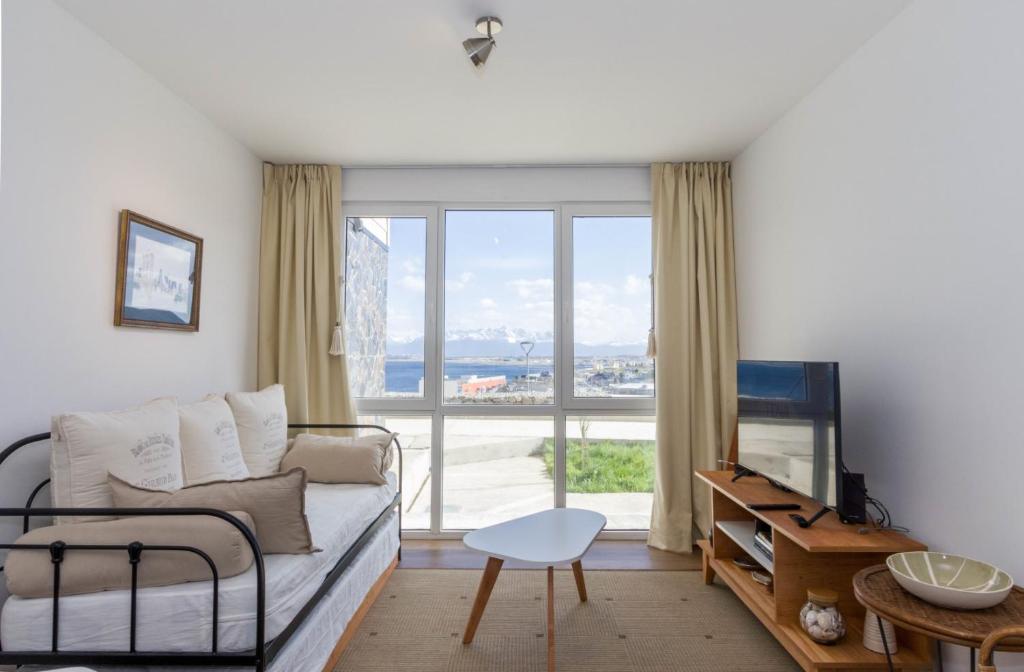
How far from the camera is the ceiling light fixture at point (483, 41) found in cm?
206

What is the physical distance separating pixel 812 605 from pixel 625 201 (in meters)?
2.67

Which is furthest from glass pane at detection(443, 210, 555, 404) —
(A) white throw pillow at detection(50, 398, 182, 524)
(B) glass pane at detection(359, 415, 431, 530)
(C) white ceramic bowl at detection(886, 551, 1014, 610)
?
(C) white ceramic bowl at detection(886, 551, 1014, 610)

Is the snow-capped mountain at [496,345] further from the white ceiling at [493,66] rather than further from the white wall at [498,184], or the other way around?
the white ceiling at [493,66]

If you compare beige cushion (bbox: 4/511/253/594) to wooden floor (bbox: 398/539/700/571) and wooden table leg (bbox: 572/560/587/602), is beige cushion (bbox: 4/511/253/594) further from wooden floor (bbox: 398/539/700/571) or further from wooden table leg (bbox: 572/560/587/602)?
wooden floor (bbox: 398/539/700/571)

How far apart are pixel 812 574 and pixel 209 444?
8.75ft

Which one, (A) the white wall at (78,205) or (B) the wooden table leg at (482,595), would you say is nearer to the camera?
(A) the white wall at (78,205)

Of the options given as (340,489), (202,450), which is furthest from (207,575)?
(340,489)

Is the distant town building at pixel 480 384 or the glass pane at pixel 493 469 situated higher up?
the distant town building at pixel 480 384

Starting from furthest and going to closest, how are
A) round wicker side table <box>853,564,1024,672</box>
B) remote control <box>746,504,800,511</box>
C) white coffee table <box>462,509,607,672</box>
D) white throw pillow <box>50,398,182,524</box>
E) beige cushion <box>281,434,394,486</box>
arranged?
beige cushion <box>281,434,394,486</box>
remote control <box>746,504,800,511</box>
white coffee table <box>462,509,607,672</box>
white throw pillow <box>50,398,182,524</box>
round wicker side table <box>853,564,1024,672</box>

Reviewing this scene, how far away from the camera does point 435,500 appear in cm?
370

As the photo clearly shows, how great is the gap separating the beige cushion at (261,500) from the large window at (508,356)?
188 centimetres

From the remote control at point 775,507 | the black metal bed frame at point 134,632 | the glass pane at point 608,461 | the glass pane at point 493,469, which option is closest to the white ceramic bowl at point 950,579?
the remote control at point 775,507

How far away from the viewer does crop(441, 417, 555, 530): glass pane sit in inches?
147

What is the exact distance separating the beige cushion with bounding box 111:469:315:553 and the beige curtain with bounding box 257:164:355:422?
174cm
